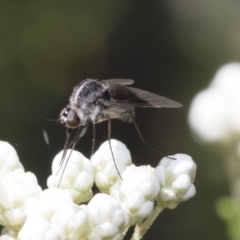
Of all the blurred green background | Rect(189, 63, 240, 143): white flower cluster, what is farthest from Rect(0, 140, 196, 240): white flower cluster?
the blurred green background

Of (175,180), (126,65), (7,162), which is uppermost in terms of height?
(7,162)

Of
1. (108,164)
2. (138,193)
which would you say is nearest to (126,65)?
(108,164)

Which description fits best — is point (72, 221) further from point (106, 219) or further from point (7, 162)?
point (7, 162)

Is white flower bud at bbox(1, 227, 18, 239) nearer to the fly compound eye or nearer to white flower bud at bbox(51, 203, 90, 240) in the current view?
white flower bud at bbox(51, 203, 90, 240)

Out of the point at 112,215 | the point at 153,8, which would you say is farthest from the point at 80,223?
the point at 153,8

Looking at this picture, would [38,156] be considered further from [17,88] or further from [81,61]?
[81,61]

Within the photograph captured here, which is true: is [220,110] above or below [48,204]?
below

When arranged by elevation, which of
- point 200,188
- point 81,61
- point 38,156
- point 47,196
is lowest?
point 200,188
